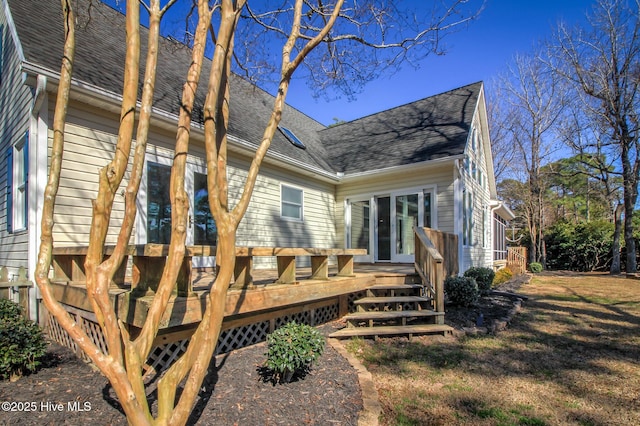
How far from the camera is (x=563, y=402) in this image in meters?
3.02

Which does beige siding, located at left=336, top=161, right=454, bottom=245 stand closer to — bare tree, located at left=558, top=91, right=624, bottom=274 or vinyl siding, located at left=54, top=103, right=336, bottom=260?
vinyl siding, located at left=54, top=103, right=336, bottom=260

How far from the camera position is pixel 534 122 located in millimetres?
19969

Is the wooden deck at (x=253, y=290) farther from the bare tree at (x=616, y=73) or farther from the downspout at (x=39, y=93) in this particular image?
the bare tree at (x=616, y=73)

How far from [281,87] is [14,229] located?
200 inches

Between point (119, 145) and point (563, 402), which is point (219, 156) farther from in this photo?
point (563, 402)

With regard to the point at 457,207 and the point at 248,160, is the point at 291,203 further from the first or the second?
Answer: the point at 457,207

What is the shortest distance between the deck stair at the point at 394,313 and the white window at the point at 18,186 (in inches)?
194

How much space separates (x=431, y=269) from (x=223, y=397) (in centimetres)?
362

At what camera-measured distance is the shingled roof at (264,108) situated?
5496 mm

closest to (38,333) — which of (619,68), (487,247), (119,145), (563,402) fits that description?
(119,145)

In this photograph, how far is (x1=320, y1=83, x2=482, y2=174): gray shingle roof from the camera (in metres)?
9.15

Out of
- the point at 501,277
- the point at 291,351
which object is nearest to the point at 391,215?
the point at 501,277

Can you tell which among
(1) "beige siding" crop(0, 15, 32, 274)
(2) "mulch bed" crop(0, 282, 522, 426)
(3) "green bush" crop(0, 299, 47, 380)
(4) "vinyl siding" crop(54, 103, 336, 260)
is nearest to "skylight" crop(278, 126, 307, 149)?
(4) "vinyl siding" crop(54, 103, 336, 260)

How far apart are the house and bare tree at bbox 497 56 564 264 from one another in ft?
24.3
